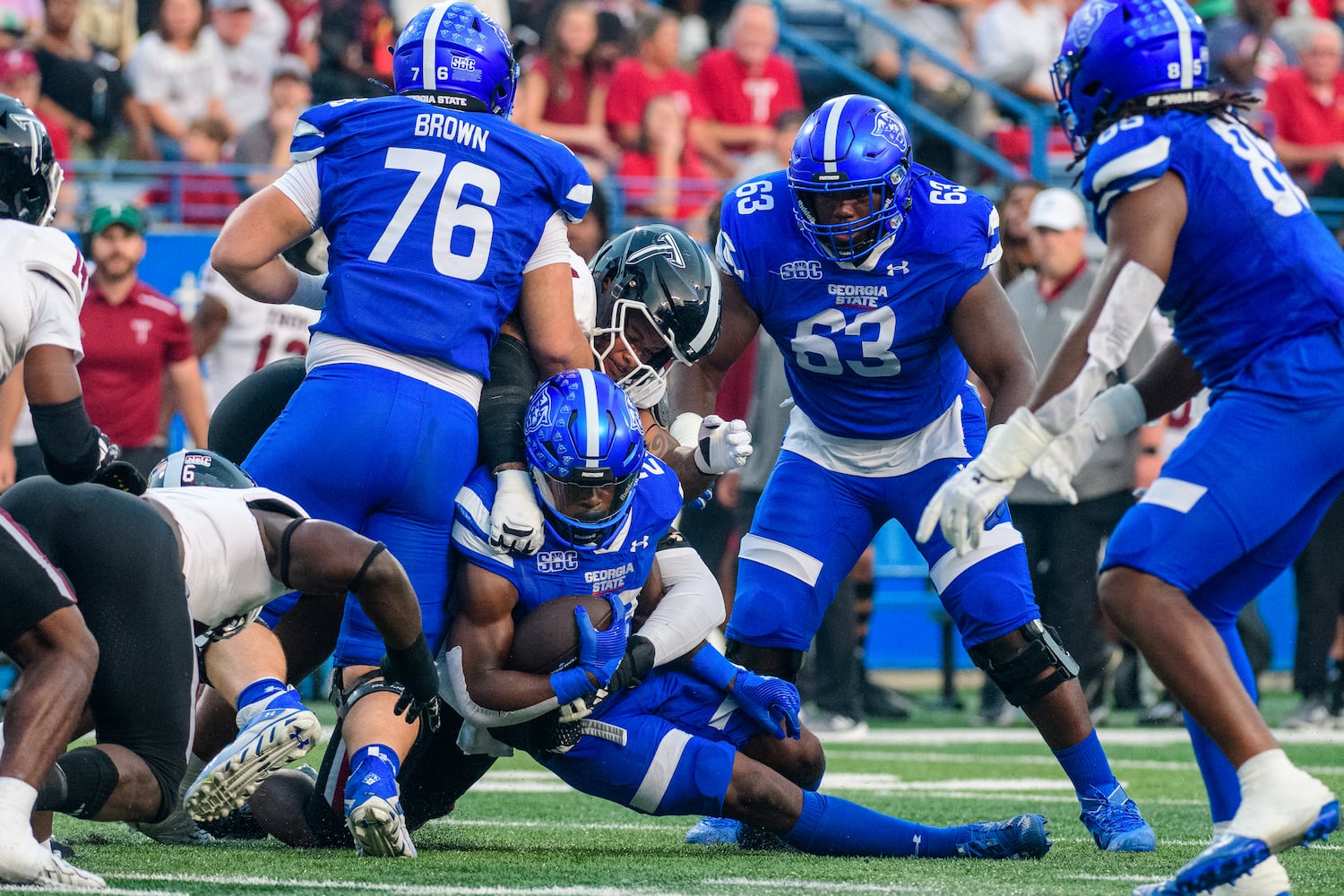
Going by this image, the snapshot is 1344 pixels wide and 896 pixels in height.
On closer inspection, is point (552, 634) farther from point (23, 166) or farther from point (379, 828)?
point (23, 166)

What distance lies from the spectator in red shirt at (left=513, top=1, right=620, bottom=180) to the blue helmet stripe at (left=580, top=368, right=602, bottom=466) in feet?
23.7

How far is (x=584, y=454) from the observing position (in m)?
4.05

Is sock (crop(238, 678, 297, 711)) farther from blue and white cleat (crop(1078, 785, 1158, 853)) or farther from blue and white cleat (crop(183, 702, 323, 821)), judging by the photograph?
blue and white cleat (crop(1078, 785, 1158, 853))

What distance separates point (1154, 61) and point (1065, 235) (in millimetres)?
4802

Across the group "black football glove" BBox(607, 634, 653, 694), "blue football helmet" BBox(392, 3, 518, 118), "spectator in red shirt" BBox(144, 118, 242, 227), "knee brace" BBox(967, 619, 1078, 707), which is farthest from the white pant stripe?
"spectator in red shirt" BBox(144, 118, 242, 227)

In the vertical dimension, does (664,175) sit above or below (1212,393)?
below

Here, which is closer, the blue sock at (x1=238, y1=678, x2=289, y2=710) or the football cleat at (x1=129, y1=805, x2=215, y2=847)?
the blue sock at (x1=238, y1=678, x2=289, y2=710)

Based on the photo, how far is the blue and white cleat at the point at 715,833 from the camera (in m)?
4.70

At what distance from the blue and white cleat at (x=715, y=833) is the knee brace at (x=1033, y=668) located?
0.78m

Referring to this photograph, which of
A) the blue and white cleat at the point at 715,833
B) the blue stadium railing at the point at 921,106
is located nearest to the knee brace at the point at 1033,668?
Result: the blue and white cleat at the point at 715,833

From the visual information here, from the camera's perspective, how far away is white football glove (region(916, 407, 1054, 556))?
339 cm

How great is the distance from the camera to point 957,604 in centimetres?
471

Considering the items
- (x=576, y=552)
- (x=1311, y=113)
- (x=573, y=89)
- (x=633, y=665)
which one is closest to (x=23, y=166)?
(x=576, y=552)

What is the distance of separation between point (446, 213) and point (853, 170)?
3.35ft
